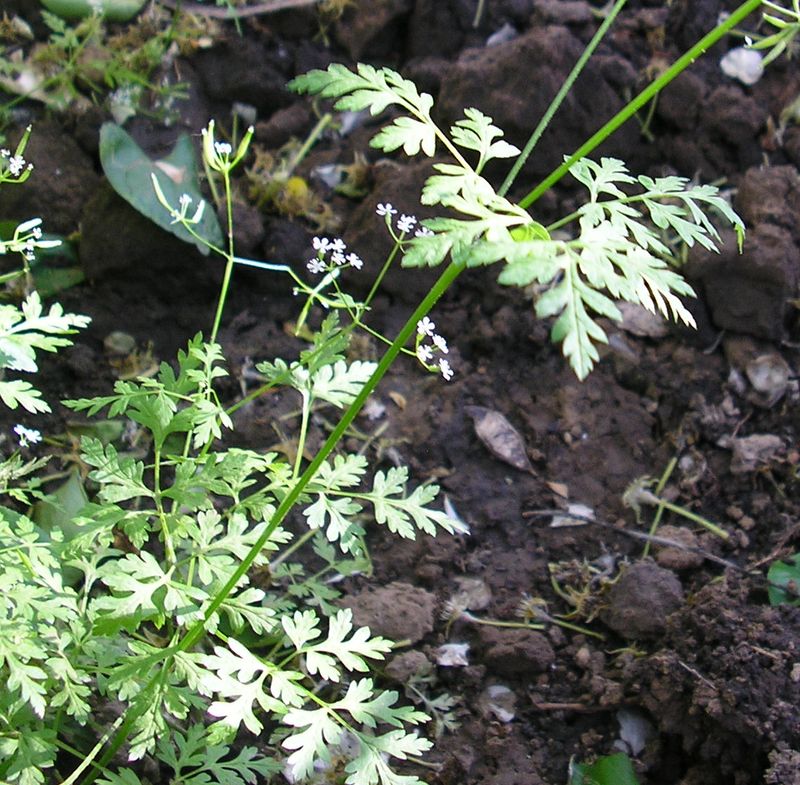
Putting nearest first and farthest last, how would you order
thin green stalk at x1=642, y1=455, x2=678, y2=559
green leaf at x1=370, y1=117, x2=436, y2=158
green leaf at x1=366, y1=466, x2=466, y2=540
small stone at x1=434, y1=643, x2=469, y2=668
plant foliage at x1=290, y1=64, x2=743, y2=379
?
plant foliage at x1=290, y1=64, x2=743, y2=379 → green leaf at x1=370, y1=117, x2=436, y2=158 → green leaf at x1=366, y1=466, x2=466, y2=540 → small stone at x1=434, y1=643, x2=469, y2=668 → thin green stalk at x1=642, y1=455, x2=678, y2=559

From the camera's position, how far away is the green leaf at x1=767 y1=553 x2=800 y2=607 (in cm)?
222

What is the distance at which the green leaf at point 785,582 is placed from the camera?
2.22m

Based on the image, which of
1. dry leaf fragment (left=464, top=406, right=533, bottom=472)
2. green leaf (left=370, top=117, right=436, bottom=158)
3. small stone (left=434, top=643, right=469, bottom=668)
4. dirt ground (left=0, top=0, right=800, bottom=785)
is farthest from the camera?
dry leaf fragment (left=464, top=406, right=533, bottom=472)

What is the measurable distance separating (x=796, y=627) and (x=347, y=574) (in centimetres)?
94

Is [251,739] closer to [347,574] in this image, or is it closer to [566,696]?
Answer: [347,574]

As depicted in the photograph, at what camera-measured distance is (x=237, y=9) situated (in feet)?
10.2

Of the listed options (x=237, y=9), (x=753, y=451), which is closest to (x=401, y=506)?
(x=753, y=451)

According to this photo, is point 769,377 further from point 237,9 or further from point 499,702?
point 237,9

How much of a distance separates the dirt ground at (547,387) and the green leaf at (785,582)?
31 mm

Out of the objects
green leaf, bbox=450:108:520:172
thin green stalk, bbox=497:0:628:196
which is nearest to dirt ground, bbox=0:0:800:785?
thin green stalk, bbox=497:0:628:196

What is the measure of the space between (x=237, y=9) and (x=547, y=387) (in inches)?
58.8

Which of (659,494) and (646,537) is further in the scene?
(659,494)

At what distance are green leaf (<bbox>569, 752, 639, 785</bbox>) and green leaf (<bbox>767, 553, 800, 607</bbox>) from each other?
19.2 inches

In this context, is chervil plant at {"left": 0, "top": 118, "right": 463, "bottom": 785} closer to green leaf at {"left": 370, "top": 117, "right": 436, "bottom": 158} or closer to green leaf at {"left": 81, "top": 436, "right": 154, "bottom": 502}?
green leaf at {"left": 81, "top": 436, "right": 154, "bottom": 502}
